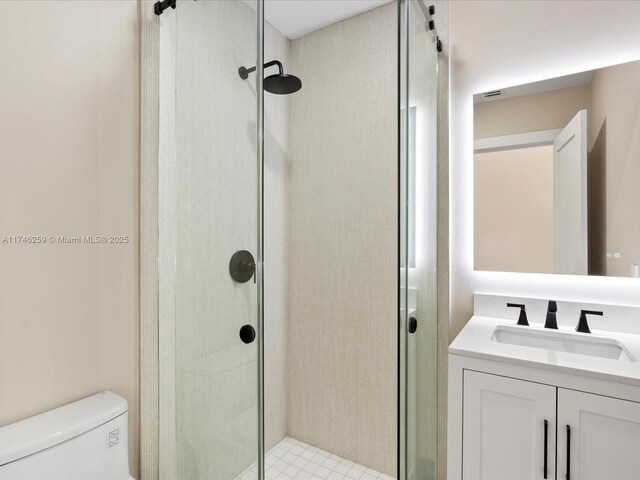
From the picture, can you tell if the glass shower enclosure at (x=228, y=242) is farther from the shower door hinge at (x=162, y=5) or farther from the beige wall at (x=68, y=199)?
the beige wall at (x=68, y=199)

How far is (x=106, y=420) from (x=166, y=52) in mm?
1391

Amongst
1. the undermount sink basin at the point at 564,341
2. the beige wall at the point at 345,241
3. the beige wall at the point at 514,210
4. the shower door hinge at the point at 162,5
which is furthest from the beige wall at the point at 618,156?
the shower door hinge at the point at 162,5

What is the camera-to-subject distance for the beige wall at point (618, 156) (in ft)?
4.29

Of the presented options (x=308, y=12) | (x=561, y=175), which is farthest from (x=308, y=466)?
(x=308, y=12)

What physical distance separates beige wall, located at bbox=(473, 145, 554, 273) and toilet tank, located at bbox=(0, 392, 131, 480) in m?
1.55

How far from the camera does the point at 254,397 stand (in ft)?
3.43

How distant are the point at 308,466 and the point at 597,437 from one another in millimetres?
1400

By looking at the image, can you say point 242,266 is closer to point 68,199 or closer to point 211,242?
point 211,242

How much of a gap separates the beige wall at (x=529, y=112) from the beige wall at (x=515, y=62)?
0.06 metres

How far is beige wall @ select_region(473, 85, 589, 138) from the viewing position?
143 cm

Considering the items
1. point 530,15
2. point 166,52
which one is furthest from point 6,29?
point 530,15

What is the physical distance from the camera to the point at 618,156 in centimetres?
134

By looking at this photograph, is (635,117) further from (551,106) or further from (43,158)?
(43,158)

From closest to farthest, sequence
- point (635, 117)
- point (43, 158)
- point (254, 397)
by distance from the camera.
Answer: point (254, 397) < point (43, 158) < point (635, 117)
